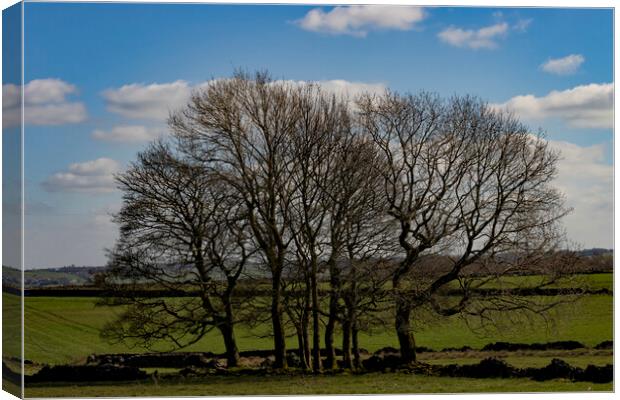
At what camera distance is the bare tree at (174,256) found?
67.5ft

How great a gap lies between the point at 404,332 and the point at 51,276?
7.10 meters

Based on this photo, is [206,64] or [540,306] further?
[540,306]

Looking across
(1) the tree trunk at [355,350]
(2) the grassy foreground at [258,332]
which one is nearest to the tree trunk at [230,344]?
(2) the grassy foreground at [258,332]

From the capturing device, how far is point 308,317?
838 inches

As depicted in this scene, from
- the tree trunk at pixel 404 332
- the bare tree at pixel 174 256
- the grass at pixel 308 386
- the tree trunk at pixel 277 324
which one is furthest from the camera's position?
the tree trunk at pixel 404 332

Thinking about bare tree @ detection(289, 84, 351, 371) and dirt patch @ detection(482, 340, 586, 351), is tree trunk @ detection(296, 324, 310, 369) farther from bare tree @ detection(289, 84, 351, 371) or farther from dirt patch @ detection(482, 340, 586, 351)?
dirt patch @ detection(482, 340, 586, 351)

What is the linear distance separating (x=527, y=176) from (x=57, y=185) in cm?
926

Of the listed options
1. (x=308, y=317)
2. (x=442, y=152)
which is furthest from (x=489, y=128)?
(x=308, y=317)

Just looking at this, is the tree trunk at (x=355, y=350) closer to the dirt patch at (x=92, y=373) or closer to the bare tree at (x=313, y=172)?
the bare tree at (x=313, y=172)

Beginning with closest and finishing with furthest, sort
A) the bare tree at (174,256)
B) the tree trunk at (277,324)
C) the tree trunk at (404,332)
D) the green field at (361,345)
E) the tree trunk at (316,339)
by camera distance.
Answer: the green field at (361,345), the bare tree at (174,256), the tree trunk at (277,324), the tree trunk at (316,339), the tree trunk at (404,332)

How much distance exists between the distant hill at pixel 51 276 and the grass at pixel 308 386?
1.93 meters

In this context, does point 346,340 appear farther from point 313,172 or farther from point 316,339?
point 313,172

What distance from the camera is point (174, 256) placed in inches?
826

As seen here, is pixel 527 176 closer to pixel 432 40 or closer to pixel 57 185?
pixel 432 40
